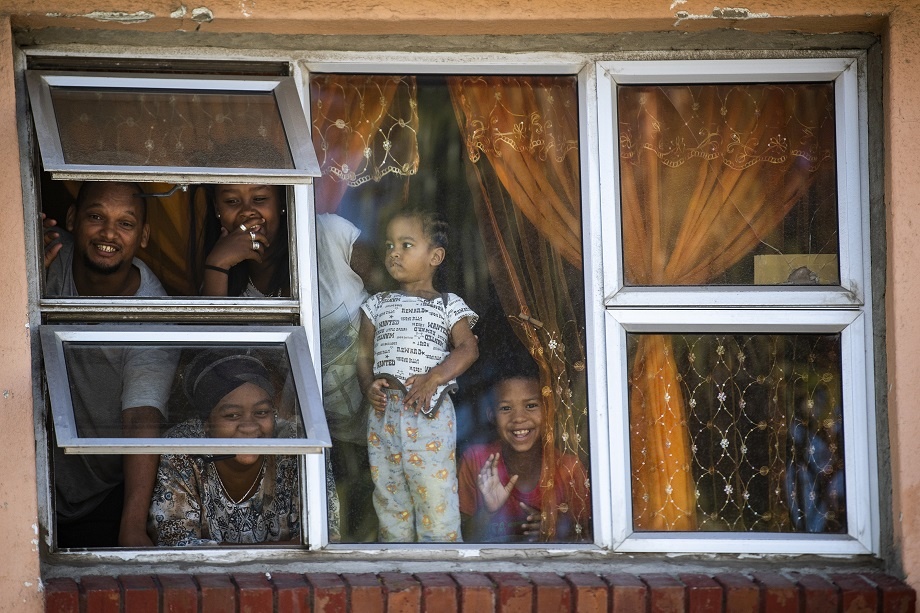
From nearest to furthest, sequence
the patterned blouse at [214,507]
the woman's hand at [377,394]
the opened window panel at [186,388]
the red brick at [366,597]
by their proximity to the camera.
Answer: the opened window panel at [186,388] < the red brick at [366,597] < the patterned blouse at [214,507] < the woman's hand at [377,394]

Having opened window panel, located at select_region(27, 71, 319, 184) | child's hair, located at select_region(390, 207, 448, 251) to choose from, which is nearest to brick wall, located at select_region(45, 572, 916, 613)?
child's hair, located at select_region(390, 207, 448, 251)

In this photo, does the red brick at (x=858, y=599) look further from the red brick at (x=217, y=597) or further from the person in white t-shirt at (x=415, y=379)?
the red brick at (x=217, y=597)

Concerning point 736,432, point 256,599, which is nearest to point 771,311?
point 736,432

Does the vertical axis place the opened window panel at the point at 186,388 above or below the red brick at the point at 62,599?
above

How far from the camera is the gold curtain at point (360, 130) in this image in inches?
131

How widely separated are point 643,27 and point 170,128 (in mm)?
1337

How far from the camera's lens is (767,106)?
338 centimetres

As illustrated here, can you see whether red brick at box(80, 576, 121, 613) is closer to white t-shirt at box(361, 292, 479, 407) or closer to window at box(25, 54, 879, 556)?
window at box(25, 54, 879, 556)

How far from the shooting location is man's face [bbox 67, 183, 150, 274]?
3.23 metres

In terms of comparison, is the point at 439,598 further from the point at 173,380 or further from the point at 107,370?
the point at 107,370

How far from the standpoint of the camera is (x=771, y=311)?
3.27m

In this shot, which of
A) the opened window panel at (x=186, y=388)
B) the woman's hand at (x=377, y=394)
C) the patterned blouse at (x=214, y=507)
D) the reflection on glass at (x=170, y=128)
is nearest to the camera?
the opened window panel at (x=186, y=388)

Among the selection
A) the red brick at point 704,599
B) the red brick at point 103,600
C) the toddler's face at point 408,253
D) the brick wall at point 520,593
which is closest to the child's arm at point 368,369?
the toddler's face at point 408,253

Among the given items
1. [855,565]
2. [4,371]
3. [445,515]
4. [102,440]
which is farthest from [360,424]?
[855,565]
